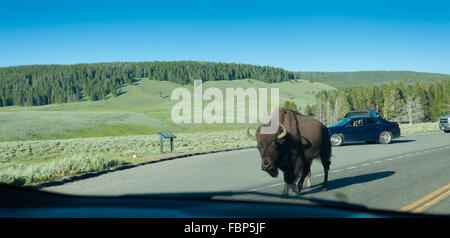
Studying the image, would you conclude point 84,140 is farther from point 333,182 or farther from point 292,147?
point 292,147

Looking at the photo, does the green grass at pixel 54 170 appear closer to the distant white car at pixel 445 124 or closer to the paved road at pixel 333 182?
the paved road at pixel 333 182

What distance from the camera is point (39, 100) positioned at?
531ft

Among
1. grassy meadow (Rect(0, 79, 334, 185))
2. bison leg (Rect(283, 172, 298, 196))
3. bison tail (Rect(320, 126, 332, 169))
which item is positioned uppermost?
bison tail (Rect(320, 126, 332, 169))

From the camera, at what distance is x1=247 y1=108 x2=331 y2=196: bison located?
7262 millimetres

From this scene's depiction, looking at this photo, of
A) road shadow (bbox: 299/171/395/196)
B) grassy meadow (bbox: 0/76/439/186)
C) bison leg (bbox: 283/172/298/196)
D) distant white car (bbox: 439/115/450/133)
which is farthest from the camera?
distant white car (bbox: 439/115/450/133)

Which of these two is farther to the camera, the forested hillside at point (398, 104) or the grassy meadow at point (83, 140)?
the forested hillside at point (398, 104)

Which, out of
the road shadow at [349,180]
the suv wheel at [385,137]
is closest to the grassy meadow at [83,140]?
the road shadow at [349,180]

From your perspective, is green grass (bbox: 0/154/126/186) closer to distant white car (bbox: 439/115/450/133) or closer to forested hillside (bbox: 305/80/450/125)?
distant white car (bbox: 439/115/450/133)

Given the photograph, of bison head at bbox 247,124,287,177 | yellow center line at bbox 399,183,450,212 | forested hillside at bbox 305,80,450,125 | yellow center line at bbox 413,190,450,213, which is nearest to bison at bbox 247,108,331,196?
bison head at bbox 247,124,287,177

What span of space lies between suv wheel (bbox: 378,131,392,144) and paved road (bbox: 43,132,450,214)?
301 inches

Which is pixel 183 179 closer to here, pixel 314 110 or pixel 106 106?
pixel 314 110

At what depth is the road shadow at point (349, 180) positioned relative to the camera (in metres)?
8.44

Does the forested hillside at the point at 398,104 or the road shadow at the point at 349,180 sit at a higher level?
the forested hillside at the point at 398,104
